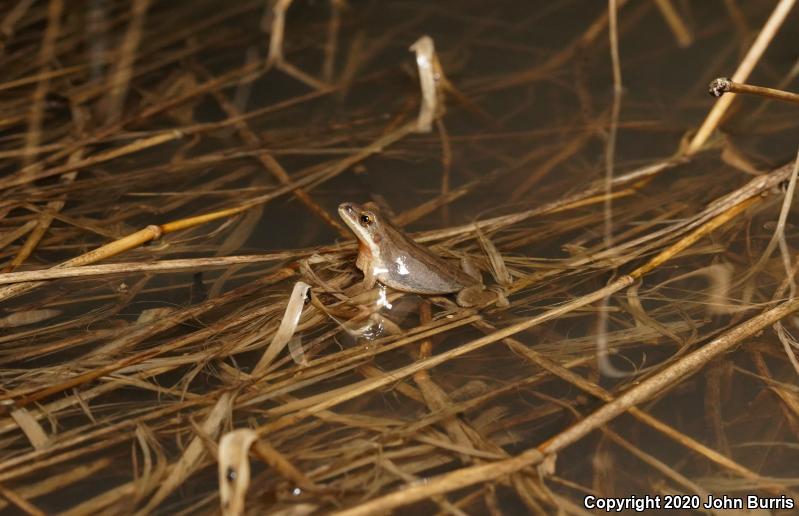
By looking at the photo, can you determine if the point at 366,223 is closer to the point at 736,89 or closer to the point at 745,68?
the point at 736,89

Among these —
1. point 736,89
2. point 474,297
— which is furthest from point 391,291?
point 736,89

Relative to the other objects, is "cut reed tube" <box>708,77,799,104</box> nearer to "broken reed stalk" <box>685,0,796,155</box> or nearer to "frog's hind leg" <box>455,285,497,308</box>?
"broken reed stalk" <box>685,0,796,155</box>

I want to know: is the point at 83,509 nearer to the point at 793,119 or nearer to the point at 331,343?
the point at 331,343

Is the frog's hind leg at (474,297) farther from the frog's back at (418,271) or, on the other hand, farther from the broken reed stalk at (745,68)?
the broken reed stalk at (745,68)

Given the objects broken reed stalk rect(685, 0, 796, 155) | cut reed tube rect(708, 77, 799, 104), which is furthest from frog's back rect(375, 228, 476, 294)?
broken reed stalk rect(685, 0, 796, 155)

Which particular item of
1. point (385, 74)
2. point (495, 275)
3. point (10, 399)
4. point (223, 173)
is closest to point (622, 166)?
point (495, 275)

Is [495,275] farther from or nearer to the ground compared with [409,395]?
farther from the ground
